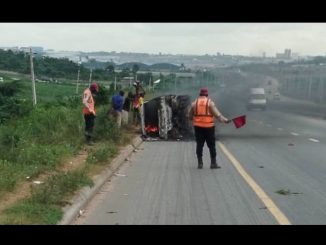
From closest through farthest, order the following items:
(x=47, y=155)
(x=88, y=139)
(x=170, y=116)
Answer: (x=47, y=155) → (x=88, y=139) → (x=170, y=116)

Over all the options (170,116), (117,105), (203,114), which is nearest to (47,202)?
(203,114)

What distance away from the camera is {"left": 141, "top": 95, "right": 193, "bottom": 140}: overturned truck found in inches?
948

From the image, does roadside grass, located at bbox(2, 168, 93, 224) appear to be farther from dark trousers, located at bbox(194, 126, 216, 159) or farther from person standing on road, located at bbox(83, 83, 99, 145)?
person standing on road, located at bbox(83, 83, 99, 145)

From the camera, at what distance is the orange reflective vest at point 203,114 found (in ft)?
49.0

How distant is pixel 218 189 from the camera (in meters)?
11.7

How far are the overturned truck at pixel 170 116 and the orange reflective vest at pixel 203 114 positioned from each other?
8893 millimetres

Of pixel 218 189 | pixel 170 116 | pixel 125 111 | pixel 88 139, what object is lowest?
pixel 125 111

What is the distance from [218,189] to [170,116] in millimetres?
12534

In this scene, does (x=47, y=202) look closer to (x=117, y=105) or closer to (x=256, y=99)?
(x=117, y=105)

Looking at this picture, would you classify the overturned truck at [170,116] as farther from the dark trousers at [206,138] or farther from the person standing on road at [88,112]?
the dark trousers at [206,138]

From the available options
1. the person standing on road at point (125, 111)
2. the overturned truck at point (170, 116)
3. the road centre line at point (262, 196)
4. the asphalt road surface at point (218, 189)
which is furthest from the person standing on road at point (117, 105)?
the road centre line at point (262, 196)
